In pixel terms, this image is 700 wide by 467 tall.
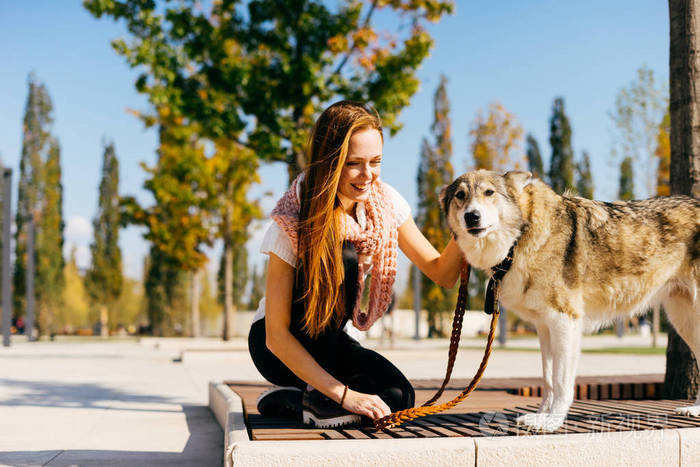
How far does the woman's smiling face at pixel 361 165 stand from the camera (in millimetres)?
3213

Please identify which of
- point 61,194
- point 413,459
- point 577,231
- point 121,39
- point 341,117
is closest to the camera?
point 413,459

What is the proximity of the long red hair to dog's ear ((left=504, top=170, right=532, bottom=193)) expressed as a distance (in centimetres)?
81

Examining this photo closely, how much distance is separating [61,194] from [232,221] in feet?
94.7

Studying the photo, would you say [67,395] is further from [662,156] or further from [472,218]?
[662,156]

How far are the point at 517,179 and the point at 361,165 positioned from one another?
95 cm

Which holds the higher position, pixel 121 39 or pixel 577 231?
pixel 121 39

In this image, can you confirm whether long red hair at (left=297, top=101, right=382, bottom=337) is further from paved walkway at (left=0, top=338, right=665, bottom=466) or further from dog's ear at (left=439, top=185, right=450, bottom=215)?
paved walkway at (left=0, top=338, right=665, bottom=466)

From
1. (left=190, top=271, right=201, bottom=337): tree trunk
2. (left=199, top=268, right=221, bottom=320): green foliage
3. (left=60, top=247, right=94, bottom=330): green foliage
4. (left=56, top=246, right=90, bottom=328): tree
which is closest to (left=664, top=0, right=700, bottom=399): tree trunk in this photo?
(left=190, top=271, right=201, bottom=337): tree trunk

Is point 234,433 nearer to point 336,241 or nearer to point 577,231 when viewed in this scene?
point 336,241

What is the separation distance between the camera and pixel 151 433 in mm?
5465

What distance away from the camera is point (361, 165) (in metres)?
3.26

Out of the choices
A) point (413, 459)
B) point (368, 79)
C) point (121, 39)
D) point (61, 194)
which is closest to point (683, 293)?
point (413, 459)

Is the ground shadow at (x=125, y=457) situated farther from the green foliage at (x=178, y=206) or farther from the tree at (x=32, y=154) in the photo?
the tree at (x=32, y=154)

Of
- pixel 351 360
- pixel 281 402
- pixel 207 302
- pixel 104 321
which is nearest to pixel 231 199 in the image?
pixel 281 402
